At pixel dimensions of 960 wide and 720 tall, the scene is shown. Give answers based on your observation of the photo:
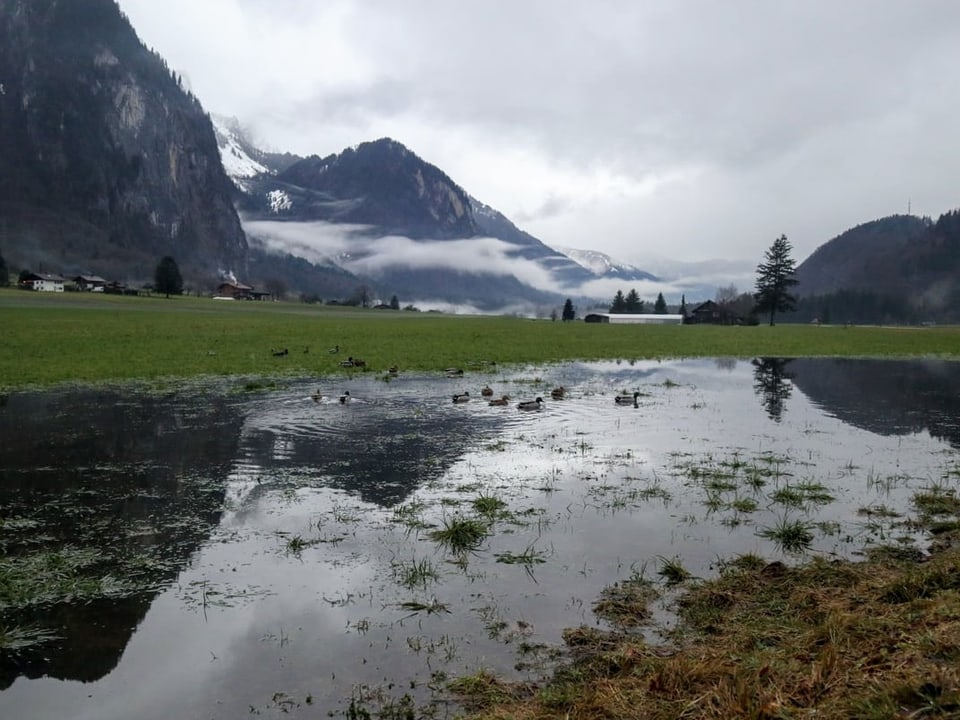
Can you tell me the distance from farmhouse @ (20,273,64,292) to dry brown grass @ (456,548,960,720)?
170 m

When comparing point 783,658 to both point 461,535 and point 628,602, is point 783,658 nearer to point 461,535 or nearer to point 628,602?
point 628,602

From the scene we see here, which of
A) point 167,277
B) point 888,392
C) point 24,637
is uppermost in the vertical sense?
point 167,277

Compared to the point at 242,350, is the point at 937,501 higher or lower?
lower

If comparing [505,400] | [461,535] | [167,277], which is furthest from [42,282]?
[461,535]

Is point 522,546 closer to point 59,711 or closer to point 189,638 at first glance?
point 189,638

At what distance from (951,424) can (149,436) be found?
26.4m

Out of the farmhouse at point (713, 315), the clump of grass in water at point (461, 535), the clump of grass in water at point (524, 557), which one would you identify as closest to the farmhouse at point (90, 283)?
the farmhouse at point (713, 315)

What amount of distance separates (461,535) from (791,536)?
5.61 m

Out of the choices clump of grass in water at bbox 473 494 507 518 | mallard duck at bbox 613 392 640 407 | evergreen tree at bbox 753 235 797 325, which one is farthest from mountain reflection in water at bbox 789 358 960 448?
evergreen tree at bbox 753 235 797 325

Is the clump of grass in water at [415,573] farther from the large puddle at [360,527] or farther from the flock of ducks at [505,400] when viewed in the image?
the flock of ducks at [505,400]

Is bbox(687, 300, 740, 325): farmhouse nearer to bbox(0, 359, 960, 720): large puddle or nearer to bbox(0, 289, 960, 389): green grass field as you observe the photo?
bbox(0, 289, 960, 389): green grass field

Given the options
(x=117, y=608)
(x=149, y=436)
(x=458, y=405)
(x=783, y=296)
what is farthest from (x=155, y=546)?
(x=783, y=296)

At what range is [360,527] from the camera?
11.1m

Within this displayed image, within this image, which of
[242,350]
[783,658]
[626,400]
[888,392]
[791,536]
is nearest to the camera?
[783,658]
